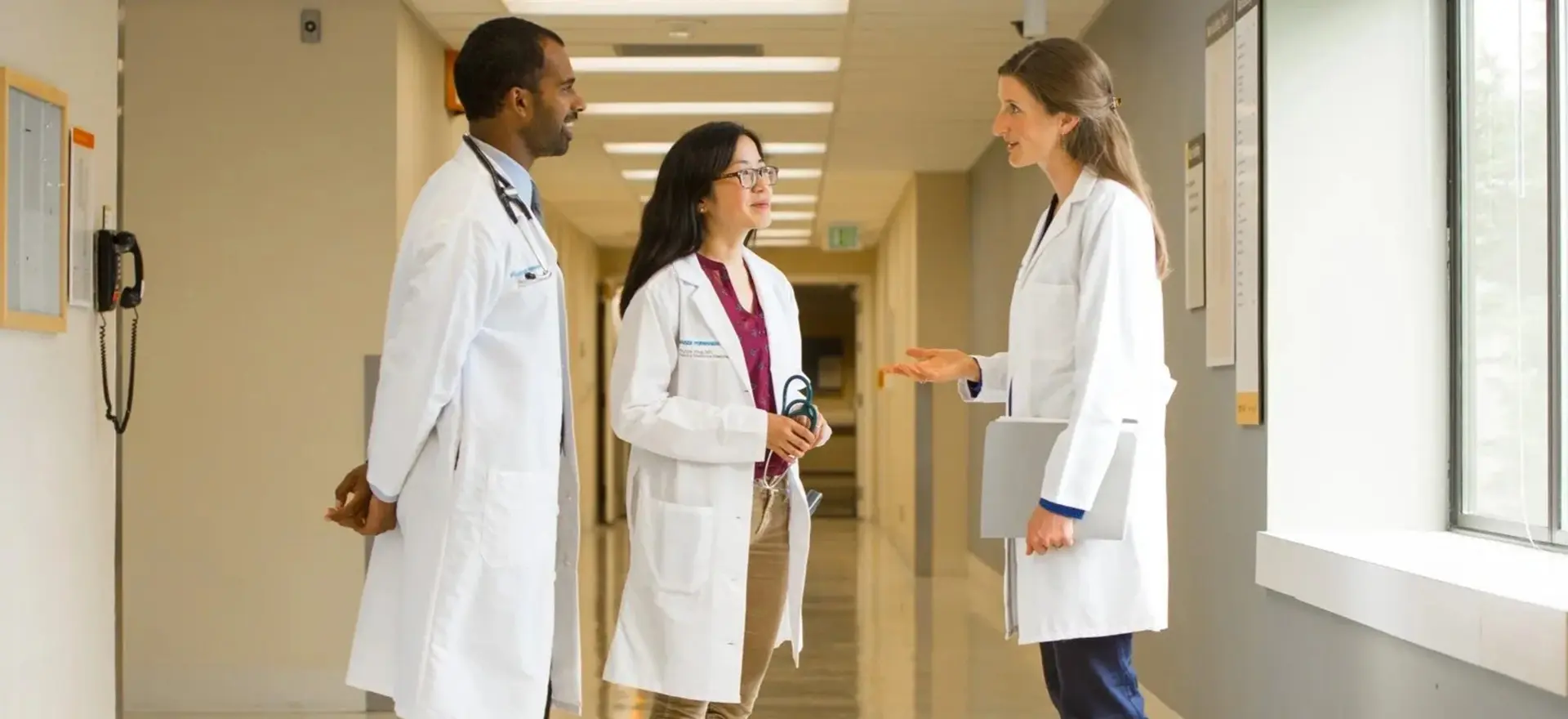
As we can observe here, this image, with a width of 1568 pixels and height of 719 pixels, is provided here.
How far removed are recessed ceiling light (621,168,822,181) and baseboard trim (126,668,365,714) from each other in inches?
202

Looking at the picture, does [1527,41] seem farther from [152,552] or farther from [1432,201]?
[152,552]

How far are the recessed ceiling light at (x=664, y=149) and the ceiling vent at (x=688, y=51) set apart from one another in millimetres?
2422

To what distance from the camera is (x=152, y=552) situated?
18.3ft

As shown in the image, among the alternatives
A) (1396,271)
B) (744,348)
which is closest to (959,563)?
(1396,271)

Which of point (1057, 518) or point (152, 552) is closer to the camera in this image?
point (1057, 518)

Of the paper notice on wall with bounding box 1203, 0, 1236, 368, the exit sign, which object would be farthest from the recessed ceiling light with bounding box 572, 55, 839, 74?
the exit sign

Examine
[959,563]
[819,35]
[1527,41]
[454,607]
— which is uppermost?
[819,35]

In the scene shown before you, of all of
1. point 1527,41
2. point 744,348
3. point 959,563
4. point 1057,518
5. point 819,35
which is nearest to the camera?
point 1057,518

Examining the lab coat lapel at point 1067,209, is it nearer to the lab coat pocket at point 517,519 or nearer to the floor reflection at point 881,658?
the lab coat pocket at point 517,519

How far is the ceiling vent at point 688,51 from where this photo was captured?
Answer: 6574mm

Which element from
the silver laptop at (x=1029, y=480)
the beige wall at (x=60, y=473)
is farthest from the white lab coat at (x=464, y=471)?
the beige wall at (x=60, y=473)

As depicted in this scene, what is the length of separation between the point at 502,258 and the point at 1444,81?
2540mm

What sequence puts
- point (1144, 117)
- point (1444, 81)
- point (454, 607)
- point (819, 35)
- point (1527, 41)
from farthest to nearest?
point (819, 35) → point (1144, 117) → point (1444, 81) → point (1527, 41) → point (454, 607)

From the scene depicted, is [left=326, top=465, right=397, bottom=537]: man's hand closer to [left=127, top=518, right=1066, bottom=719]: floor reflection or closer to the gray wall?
the gray wall
